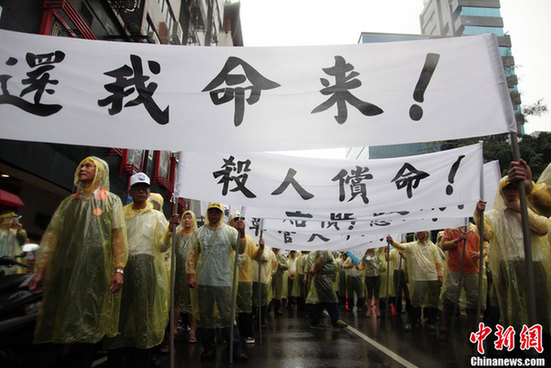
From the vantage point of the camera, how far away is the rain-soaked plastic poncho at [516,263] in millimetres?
3414

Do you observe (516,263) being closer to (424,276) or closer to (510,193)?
(510,193)

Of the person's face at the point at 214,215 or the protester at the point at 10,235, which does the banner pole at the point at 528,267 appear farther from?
the protester at the point at 10,235

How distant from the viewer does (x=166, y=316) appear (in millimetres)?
3881

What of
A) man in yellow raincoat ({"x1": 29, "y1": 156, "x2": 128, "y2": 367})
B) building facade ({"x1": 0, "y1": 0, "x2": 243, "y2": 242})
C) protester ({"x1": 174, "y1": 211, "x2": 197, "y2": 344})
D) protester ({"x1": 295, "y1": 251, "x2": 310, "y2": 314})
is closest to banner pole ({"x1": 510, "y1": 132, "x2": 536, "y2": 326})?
building facade ({"x1": 0, "y1": 0, "x2": 243, "y2": 242})

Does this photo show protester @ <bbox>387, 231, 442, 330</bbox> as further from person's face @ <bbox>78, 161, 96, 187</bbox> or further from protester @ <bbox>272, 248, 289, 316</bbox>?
person's face @ <bbox>78, 161, 96, 187</bbox>

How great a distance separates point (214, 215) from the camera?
511 cm

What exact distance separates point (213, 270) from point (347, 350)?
248 centimetres

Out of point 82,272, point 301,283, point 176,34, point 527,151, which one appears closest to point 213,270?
point 82,272

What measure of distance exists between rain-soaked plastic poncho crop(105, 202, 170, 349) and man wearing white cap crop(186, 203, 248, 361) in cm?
81

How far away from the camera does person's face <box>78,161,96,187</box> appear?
10.9ft

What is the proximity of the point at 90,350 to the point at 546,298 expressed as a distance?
4.40m

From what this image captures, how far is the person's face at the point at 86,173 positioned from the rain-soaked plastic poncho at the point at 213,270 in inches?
77.9

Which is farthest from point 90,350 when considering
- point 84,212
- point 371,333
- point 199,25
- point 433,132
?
point 199,25

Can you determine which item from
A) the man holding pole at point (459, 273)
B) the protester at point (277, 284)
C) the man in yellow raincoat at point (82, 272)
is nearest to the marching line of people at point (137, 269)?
the man in yellow raincoat at point (82, 272)
